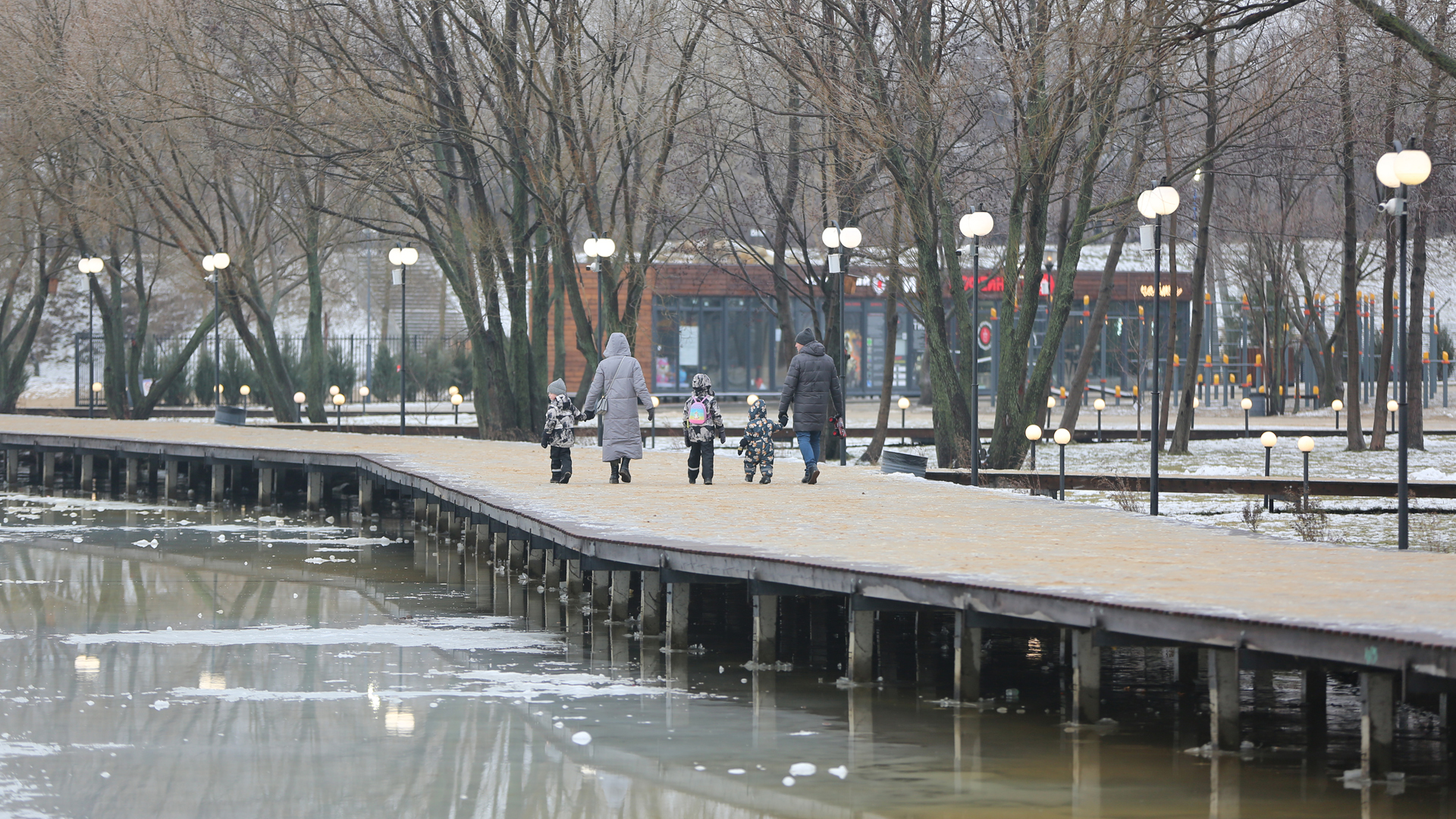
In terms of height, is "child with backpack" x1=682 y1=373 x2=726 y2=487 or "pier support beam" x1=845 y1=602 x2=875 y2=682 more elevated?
"child with backpack" x1=682 y1=373 x2=726 y2=487

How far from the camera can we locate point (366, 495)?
26.8m

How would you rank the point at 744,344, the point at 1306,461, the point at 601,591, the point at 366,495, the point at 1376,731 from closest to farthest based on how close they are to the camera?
the point at 1376,731 → the point at 601,591 → the point at 1306,461 → the point at 366,495 → the point at 744,344

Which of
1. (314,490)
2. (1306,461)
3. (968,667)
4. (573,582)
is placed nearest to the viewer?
(968,667)

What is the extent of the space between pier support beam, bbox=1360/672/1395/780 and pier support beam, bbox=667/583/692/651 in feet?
19.3

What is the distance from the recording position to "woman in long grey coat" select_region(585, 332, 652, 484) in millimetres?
19500

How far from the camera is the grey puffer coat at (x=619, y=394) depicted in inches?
767

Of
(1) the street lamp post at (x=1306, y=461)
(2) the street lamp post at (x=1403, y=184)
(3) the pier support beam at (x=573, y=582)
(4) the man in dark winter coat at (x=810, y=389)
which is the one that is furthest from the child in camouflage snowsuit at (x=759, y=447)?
(2) the street lamp post at (x=1403, y=184)

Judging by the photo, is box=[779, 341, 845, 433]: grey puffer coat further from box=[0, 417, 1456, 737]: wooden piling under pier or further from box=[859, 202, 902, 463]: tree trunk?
box=[859, 202, 902, 463]: tree trunk

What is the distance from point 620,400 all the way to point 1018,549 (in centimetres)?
707

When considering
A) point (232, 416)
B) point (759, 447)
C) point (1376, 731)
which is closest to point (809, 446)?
point (759, 447)

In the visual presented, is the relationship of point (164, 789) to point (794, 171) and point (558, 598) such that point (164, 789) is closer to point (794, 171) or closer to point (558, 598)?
point (558, 598)

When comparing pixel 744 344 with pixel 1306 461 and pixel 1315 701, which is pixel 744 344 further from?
pixel 1315 701

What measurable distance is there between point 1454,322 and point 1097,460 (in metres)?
63.5

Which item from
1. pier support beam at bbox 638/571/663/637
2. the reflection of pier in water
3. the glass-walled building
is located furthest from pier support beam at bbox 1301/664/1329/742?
the glass-walled building
